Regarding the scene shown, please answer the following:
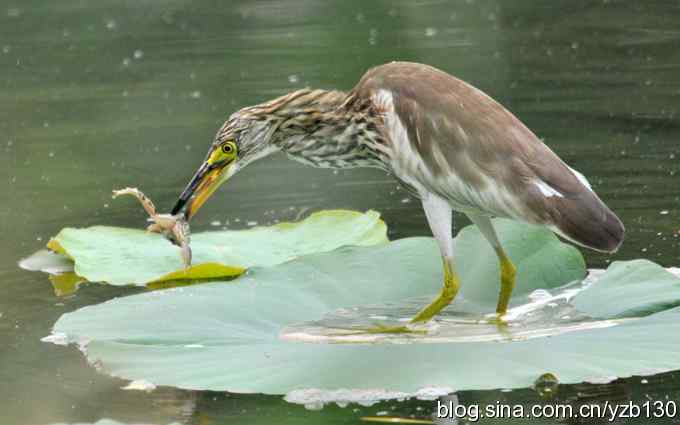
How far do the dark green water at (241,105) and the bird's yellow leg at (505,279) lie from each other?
84cm

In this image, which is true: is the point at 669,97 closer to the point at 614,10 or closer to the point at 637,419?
the point at 614,10

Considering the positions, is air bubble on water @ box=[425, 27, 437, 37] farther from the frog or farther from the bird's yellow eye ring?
the bird's yellow eye ring

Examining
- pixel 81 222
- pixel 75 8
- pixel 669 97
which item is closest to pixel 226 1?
pixel 75 8

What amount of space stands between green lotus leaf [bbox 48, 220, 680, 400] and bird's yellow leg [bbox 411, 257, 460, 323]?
0.22ft

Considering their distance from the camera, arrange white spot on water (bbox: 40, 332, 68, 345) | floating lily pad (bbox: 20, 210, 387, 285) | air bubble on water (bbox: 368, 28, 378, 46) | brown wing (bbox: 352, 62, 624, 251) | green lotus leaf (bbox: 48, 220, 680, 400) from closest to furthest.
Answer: green lotus leaf (bbox: 48, 220, 680, 400) → brown wing (bbox: 352, 62, 624, 251) → white spot on water (bbox: 40, 332, 68, 345) → floating lily pad (bbox: 20, 210, 387, 285) → air bubble on water (bbox: 368, 28, 378, 46)

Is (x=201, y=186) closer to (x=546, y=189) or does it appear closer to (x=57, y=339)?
(x=57, y=339)

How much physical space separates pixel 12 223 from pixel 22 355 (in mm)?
2632

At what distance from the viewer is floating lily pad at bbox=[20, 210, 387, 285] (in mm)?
7059

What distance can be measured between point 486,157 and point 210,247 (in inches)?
71.6

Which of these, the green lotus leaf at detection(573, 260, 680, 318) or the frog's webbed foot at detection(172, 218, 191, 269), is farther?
the frog's webbed foot at detection(172, 218, 191, 269)

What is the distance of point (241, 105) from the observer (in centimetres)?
1184

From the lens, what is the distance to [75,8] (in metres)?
17.8

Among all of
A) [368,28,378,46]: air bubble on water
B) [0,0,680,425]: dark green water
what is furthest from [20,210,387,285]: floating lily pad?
[368,28,378,46]: air bubble on water

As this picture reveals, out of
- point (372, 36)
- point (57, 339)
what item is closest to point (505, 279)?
point (57, 339)
